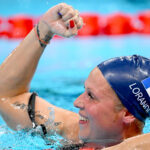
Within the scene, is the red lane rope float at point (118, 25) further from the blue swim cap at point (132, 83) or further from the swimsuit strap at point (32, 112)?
the blue swim cap at point (132, 83)

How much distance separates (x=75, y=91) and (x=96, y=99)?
90.1 inches

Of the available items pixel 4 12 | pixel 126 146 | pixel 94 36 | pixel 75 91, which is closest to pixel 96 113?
pixel 126 146

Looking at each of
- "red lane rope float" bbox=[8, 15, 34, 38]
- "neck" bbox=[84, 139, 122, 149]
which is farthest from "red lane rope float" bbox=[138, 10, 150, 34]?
"neck" bbox=[84, 139, 122, 149]

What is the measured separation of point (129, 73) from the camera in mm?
1616

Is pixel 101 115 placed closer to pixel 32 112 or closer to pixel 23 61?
pixel 32 112

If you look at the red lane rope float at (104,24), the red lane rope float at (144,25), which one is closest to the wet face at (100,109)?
the red lane rope float at (104,24)

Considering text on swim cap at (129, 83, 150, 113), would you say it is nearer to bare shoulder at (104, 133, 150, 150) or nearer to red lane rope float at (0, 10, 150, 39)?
bare shoulder at (104, 133, 150, 150)

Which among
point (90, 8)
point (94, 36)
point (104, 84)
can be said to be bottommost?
point (94, 36)

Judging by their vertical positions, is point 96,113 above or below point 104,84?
below

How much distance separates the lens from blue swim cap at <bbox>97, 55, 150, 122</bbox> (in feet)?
5.25

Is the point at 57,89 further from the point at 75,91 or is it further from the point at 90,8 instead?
the point at 90,8

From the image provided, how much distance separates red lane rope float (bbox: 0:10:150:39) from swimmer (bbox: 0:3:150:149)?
15.4ft

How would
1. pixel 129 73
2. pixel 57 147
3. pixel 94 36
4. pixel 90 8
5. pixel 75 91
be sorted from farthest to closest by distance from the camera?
pixel 90 8 → pixel 94 36 → pixel 75 91 → pixel 57 147 → pixel 129 73

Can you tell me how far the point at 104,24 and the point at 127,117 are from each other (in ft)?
17.6
